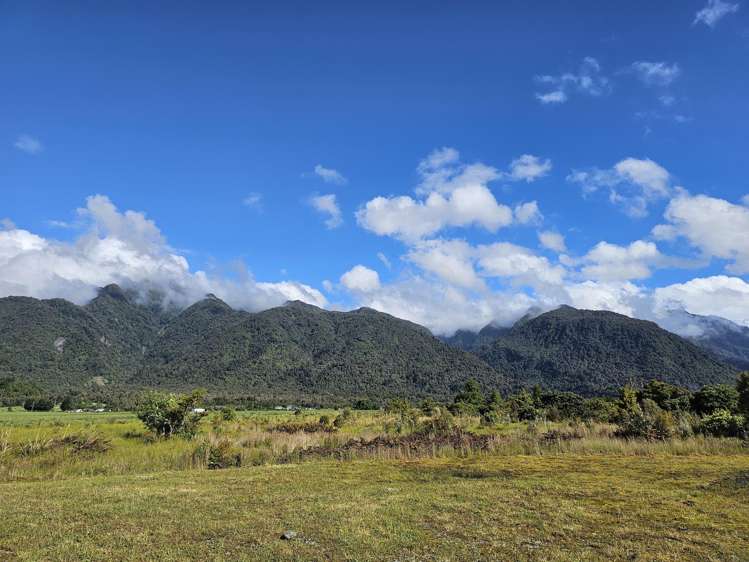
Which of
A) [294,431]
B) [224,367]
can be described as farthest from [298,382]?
[294,431]

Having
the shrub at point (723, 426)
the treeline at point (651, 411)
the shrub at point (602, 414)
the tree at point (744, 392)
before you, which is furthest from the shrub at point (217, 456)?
the shrub at point (602, 414)

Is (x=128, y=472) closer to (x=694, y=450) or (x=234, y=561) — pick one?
(x=234, y=561)

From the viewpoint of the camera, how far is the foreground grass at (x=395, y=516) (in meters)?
6.48

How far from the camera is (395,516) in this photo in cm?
833

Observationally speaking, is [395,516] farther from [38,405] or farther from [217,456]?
[38,405]

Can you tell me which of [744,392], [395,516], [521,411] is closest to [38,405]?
[521,411]

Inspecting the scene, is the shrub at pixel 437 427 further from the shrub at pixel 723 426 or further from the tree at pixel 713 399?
the tree at pixel 713 399

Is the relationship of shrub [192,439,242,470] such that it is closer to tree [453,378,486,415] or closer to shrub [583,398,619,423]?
shrub [583,398,619,423]

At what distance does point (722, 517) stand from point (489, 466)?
22.7ft

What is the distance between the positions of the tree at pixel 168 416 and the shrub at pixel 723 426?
22.4 metres

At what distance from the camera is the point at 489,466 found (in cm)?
1429

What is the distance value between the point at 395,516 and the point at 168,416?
60.8ft

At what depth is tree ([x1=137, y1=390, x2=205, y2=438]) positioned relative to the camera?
Result: 77.3ft

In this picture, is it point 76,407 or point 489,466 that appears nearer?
point 489,466
